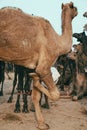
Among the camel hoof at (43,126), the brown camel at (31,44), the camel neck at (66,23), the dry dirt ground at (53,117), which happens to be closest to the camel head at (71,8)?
the camel neck at (66,23)

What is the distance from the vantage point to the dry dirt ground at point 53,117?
7.36 m

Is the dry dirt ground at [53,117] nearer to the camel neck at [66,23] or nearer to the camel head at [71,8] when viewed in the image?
the camel neck at [66,23]

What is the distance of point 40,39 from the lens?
22.9 feet

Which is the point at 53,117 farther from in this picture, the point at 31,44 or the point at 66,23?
the point at 66,23

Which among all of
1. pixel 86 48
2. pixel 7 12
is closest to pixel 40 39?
pixel 7 12

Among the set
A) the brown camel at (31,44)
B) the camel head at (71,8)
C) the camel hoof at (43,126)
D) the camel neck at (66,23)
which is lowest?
the camel hoof at (43,126)

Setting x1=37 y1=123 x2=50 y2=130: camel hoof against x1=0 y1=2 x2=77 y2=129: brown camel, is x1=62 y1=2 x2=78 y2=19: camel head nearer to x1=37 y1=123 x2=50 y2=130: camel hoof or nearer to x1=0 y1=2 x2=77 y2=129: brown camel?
x1=0 y1=2 x2=77 y2=129: brown camel

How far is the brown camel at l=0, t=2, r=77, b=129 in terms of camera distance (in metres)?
6.74

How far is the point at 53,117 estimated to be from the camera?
8211mm

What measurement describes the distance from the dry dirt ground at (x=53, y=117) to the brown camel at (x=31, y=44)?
15.1 inches

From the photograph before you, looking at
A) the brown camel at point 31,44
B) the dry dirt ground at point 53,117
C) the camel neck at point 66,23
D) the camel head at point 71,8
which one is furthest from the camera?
the camel head at point 71,8

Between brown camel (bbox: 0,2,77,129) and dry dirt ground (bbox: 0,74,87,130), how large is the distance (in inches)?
15.1

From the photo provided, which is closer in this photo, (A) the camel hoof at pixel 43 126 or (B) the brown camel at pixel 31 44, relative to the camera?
(B) the brown camel at pixel 31 44

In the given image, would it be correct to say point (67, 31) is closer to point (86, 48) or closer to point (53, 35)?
point (53, 35)
